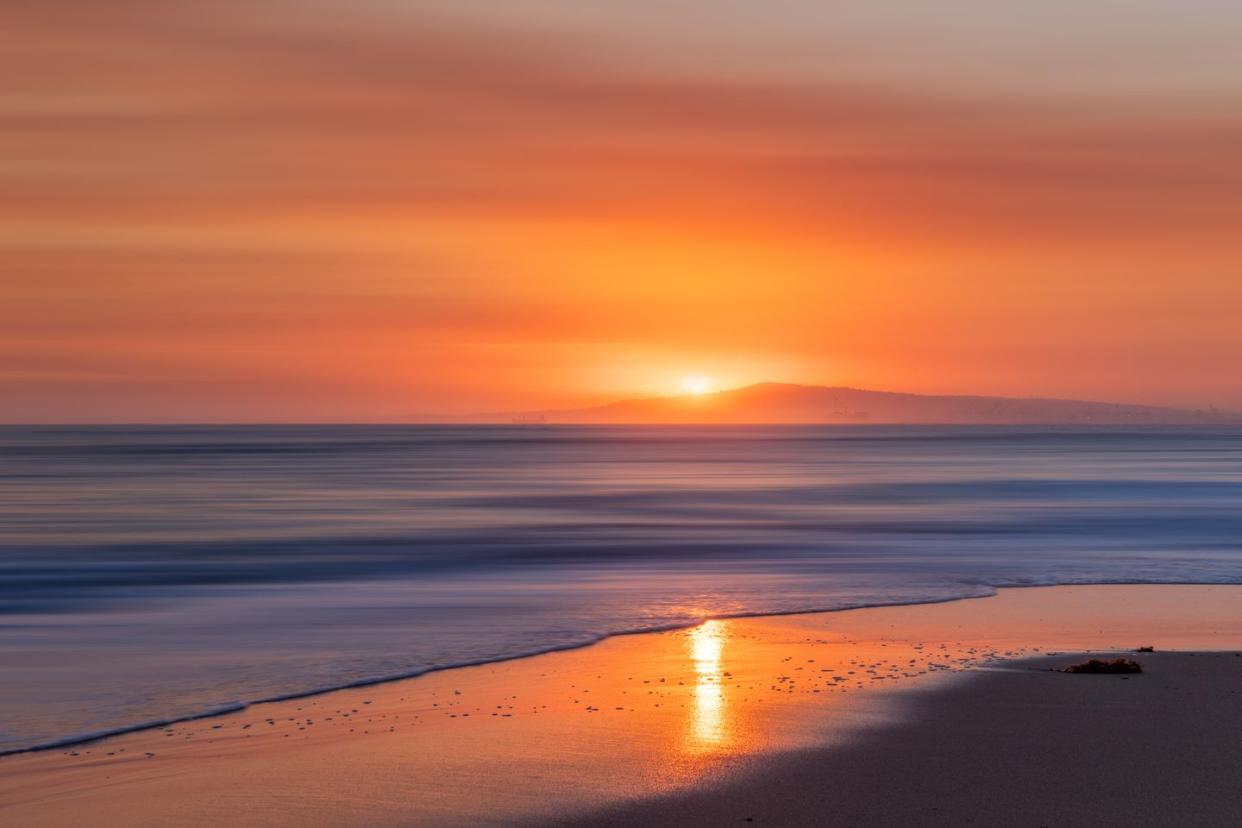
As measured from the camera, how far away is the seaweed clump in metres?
10.5

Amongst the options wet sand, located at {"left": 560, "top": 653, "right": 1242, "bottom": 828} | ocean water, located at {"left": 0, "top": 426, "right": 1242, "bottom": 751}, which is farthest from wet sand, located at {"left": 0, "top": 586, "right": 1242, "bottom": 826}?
ocean water, located at {"left": 0, "top": 426, "right": 1242, "bottom": 751}

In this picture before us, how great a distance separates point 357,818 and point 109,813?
1313 mm

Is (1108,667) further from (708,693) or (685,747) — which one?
(685,747)

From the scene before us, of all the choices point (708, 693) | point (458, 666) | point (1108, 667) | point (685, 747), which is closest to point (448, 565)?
point (458, 666)

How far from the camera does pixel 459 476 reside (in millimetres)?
64438

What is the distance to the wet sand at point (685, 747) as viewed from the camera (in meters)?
6.91

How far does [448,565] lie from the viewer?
22.5m

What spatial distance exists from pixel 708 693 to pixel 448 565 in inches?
515

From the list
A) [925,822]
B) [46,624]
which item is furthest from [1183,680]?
[46,624]

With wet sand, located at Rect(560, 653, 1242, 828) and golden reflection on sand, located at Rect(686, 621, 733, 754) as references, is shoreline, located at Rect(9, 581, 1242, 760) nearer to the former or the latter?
golden reflection on sand, located at Rect(686, 621, 733, 754)

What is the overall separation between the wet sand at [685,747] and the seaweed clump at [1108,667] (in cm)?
19

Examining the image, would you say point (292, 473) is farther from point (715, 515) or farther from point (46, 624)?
point (46, 624)

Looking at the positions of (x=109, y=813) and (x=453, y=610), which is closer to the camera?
(x=109, y=813)

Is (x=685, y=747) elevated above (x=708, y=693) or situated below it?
below
